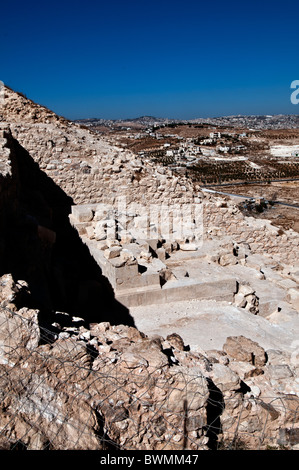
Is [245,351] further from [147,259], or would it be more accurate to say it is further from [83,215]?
[83,215]

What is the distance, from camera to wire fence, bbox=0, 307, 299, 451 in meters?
2.75

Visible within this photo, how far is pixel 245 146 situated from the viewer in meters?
72.3

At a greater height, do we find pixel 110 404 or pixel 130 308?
pixel 110 404

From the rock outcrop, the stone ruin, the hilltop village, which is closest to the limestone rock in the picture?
the hilltop village

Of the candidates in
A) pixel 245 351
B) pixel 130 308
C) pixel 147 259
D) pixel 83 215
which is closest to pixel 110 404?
pixel 245 351

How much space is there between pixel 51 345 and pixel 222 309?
3.90m

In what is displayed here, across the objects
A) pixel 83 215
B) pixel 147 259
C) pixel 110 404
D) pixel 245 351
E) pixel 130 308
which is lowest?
pixel 245 351

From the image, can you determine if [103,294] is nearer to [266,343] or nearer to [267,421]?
[266,343]

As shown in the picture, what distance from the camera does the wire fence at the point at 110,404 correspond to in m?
2.75

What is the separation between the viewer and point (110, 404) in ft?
9.98

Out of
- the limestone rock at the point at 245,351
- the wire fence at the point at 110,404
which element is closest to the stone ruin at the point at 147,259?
the limestone rock at the point at 245,351

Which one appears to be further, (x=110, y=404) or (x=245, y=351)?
(x=245, y=351)

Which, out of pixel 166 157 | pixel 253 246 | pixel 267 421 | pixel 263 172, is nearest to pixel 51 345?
pixel 267 421

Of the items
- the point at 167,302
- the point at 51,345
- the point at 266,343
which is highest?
the point at 51,345
